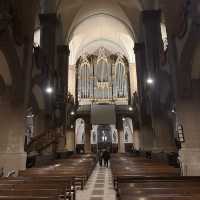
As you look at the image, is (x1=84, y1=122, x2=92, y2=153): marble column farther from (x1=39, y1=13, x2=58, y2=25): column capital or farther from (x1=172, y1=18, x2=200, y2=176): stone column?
(x1=172, y1=18, x2=200, y2=176): stone column

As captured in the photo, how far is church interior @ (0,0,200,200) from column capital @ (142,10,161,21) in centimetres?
7

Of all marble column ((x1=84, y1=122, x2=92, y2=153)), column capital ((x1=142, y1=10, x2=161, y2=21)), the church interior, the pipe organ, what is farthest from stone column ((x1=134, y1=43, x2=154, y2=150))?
the pipe organ

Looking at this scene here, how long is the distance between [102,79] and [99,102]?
154 inches

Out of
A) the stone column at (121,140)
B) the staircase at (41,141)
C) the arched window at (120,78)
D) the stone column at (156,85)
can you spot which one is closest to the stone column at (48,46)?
the staircase at (41,141)

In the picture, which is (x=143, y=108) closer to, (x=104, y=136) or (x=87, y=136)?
(x=87, y=136)

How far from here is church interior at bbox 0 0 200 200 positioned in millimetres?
4859

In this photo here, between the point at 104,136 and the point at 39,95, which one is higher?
the point at 39,95

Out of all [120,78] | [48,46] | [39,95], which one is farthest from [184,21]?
[120,78]

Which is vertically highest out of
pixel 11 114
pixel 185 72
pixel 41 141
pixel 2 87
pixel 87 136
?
pixel 185 72

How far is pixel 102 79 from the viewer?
30375 millimetres

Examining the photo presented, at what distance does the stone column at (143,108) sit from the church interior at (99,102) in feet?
0.26

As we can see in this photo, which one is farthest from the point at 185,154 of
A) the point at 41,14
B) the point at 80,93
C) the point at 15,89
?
the point at 80,93

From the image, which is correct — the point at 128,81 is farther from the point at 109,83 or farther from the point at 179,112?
the point at 179,112

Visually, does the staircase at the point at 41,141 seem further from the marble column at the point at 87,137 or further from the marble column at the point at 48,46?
the marble column at the point at 87,137
